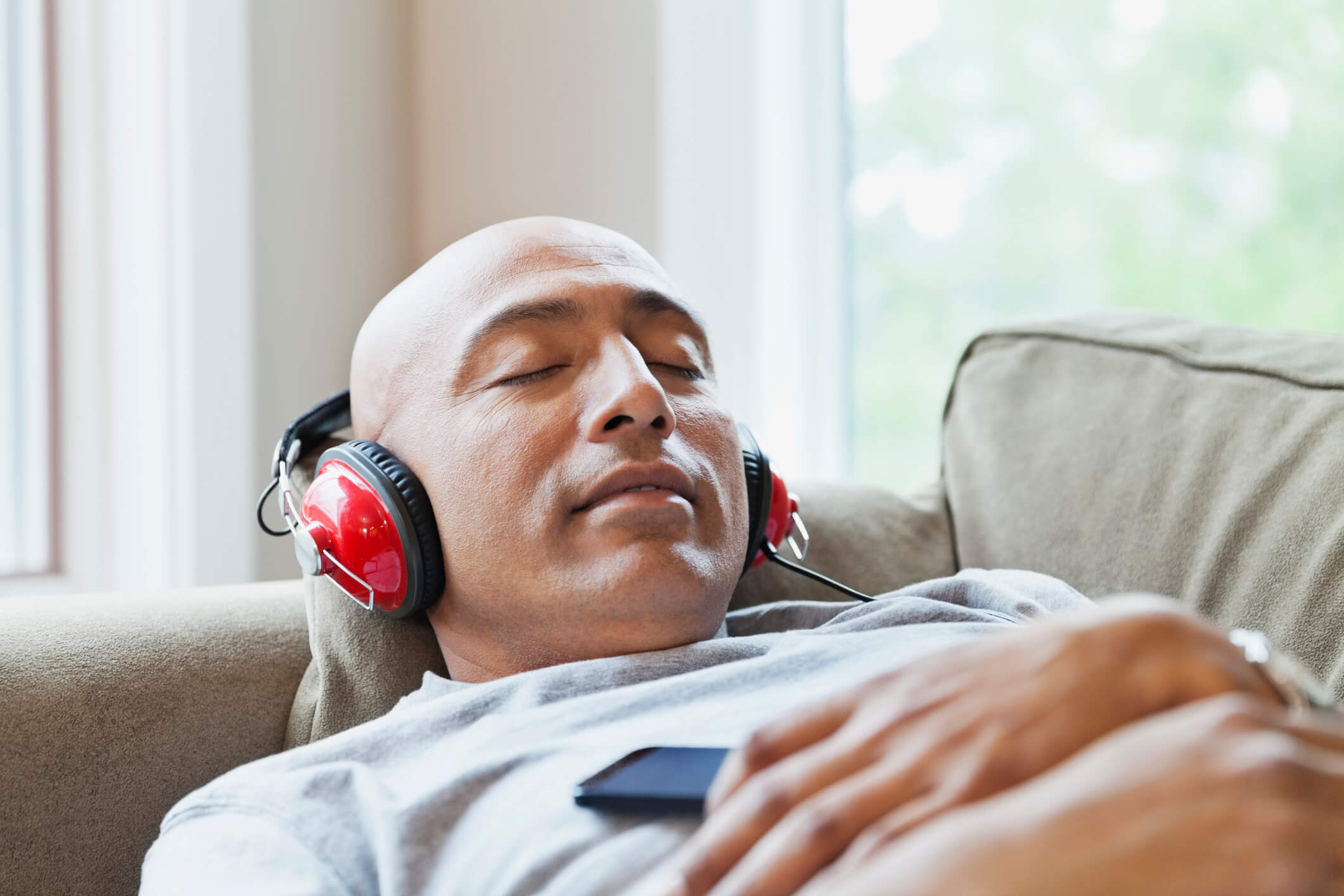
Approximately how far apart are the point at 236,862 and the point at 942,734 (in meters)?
0.49

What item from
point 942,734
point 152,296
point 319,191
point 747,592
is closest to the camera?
point 942,734

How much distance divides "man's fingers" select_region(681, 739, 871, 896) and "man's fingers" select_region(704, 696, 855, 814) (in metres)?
0.02

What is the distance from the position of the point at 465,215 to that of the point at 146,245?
636 mm

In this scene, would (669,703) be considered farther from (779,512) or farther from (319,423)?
(319,423)

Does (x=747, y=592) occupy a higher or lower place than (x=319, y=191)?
lower

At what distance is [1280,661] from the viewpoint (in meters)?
0.65

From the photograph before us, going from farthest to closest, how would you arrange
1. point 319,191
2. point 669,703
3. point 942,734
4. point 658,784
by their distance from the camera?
point 319,191
point 669,703
point 658,784
point 942,734

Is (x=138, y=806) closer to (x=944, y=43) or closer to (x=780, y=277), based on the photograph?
(x=780, y=277)

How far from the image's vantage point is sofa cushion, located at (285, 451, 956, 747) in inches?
42.6

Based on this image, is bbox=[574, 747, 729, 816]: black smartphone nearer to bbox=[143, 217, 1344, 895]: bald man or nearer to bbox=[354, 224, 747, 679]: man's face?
bbox=[143, 217, 1344, 895]: bald man

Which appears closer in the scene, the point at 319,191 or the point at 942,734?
the point at 942,734

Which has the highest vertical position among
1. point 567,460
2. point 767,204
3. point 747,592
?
point 767,204

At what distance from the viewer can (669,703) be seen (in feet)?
2.85

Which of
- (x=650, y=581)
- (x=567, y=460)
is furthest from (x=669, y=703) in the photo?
(x=567, y=460)
